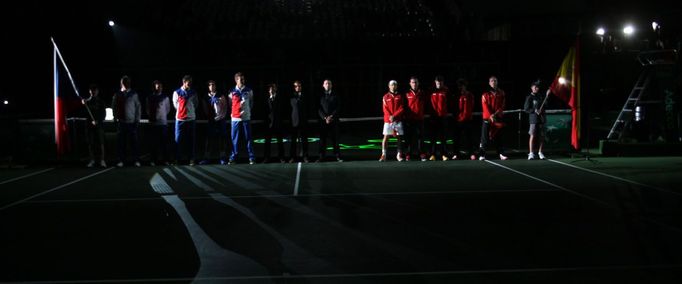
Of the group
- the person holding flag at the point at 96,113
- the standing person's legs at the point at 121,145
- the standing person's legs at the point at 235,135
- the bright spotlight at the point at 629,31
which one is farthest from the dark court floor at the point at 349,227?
the bright spotlight at the point at 629,31

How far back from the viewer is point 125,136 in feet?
50.7

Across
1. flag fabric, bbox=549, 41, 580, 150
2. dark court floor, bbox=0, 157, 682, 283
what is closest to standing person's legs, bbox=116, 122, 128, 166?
dark court floor, bbox=0, 157, 682, 283

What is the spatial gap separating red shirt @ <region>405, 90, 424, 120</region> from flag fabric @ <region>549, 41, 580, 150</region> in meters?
3.42

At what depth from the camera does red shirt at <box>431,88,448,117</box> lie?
51.3ft

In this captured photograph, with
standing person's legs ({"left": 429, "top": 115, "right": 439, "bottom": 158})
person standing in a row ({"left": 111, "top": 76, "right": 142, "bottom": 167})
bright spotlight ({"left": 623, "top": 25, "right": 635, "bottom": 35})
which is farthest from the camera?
bright spotlight ({"left": 623, "top": 25, "right": 635, "bottom": 35})

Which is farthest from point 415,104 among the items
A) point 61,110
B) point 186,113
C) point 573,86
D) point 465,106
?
point 61,110

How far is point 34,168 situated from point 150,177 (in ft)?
13.5

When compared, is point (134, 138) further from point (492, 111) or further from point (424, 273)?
point (424, 273)

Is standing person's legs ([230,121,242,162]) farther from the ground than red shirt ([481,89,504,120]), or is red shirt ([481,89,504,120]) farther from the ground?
red shirt ([481,89,504,120])

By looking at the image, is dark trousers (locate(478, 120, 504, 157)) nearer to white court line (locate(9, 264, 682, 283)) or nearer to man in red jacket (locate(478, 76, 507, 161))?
man in red jacket (locate(478, 76, 507, 161))

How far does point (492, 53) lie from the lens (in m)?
30.4

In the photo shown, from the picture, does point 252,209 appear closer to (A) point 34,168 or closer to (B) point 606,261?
(B) point 606,261

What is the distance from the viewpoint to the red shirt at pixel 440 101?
15633 mm

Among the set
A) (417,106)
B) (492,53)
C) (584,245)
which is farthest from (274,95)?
(492,53)
